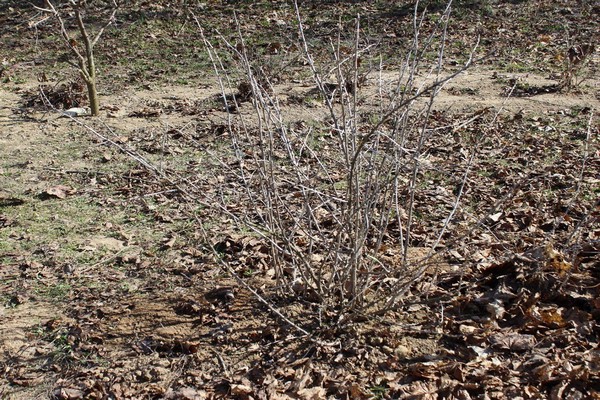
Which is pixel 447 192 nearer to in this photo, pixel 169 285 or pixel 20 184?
pixel 169 285

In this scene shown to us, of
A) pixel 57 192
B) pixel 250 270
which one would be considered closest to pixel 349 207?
pixel 250 270

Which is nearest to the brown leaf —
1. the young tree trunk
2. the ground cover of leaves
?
the ground cover of leaves

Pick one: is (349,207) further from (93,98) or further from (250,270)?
(93,98)

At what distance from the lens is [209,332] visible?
163 inches

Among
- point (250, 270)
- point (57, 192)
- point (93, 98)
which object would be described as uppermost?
point (93, 98)

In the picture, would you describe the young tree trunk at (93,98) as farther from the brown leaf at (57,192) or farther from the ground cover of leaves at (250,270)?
the brown leaf at (57,192)

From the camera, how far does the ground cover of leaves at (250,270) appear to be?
3766 mm

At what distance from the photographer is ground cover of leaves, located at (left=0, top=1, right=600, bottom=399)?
3766 mm

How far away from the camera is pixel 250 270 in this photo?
486cm

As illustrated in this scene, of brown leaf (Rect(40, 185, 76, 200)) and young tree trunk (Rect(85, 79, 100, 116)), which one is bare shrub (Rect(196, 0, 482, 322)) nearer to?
brown leaf (Rect(40, 185, 76, 200))

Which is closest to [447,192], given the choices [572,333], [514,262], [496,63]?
[514,262]

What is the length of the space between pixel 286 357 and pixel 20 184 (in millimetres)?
3844

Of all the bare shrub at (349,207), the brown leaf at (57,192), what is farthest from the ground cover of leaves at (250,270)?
the bare shrub at (349,207)

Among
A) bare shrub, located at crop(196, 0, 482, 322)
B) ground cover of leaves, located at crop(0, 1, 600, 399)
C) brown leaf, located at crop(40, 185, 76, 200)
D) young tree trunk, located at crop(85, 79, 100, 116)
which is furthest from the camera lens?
young tree trunk, located at crop(85, 79, 100, 116)
